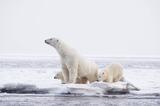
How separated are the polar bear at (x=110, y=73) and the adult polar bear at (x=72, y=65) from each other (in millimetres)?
221

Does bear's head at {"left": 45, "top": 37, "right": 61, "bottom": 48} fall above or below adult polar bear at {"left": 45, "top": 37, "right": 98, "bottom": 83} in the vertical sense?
above

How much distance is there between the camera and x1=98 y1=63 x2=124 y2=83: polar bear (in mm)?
9663

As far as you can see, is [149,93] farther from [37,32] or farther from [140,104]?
[37,32]

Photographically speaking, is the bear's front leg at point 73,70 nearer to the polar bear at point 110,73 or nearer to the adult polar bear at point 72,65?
the adult polar bear at point 72,65

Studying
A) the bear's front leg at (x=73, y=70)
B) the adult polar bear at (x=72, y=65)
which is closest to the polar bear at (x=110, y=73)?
the adult polar bear at (x=72, y=65)

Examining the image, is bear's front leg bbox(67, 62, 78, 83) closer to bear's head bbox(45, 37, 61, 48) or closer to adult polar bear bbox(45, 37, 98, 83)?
adult polar bear bbox(45, 37, 98, 83)

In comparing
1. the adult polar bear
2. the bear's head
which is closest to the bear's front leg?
the adult polar bear

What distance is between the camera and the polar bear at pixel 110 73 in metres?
9.66

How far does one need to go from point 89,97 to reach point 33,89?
1266 mm

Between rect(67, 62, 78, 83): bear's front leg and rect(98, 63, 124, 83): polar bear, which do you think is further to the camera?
rect(98, 63, 124, 83): polar bear

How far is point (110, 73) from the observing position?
9.74 meters

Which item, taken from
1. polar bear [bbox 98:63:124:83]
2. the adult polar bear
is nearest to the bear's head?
the adult polar bear

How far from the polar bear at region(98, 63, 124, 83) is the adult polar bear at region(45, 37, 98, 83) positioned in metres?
0.22

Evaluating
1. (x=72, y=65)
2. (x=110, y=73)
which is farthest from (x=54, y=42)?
(x=110, y=73)
